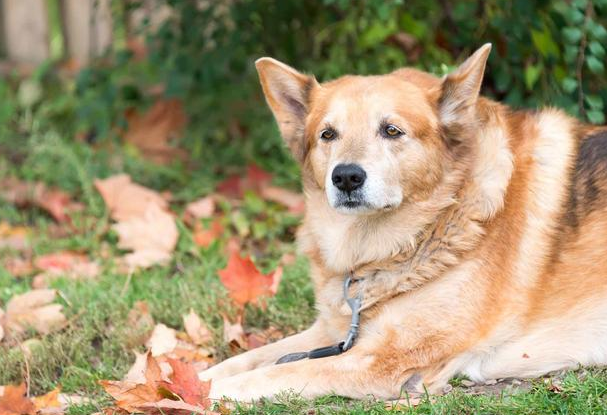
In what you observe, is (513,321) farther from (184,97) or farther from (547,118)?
(184,97)

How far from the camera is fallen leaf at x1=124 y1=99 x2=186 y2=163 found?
7238mm

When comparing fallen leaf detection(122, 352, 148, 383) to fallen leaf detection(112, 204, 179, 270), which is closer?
fallen leaf detection(122, 352, 148, 383)

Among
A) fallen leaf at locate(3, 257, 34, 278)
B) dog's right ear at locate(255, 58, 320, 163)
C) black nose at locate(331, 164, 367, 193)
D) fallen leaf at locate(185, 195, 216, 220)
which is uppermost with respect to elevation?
dog's right ear at locate(255, 58, 320, 163)

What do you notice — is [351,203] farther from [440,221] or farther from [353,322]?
[353,322]

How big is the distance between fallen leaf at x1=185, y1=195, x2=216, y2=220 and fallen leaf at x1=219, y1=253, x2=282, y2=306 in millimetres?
1488

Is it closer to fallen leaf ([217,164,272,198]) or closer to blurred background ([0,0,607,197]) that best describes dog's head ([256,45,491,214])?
blurred background ([0,0,607,197])

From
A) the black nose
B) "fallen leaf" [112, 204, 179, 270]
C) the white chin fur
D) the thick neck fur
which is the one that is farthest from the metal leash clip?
"fallen leaf" [112, 204, 179, 270]

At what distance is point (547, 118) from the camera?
12.9ft

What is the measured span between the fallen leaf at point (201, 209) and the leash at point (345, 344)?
2.14 m

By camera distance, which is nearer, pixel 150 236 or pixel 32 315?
pixel 32 315

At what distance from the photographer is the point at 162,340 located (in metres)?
4.25

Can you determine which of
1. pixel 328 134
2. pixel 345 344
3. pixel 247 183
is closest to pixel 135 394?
pixel 345 344

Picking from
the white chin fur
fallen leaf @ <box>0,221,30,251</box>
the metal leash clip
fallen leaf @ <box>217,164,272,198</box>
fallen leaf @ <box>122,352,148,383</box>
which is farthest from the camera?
fallen leaf @ <box>217,164,272,198</box>

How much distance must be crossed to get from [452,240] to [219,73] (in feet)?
10.8
